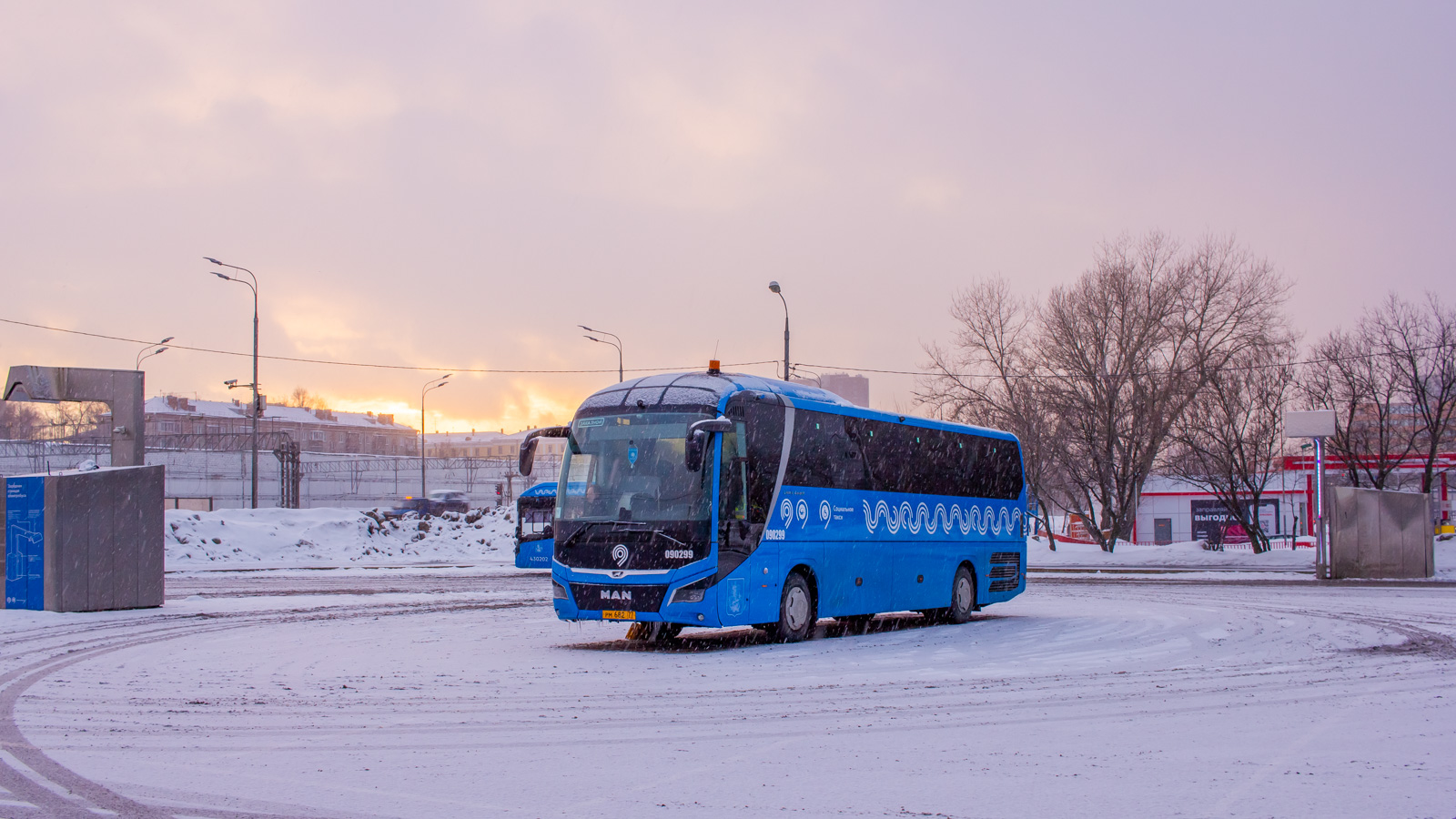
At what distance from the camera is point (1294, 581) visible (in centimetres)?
2727

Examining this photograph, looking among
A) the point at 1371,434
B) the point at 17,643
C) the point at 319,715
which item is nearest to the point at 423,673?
the point at 319,715

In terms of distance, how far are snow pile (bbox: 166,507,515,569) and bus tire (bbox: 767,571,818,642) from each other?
26.1 m

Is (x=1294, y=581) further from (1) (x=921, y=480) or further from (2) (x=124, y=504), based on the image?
(2) (x=124, y=504)

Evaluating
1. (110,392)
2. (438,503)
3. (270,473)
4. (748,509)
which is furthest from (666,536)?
(270,473)

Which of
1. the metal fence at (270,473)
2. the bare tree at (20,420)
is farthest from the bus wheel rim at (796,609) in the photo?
the bare tree at (20,420)

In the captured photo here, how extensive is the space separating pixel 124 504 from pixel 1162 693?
1521 cm

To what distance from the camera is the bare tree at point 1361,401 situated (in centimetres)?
3853

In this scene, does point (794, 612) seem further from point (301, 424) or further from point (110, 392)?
→ point (301, 424)

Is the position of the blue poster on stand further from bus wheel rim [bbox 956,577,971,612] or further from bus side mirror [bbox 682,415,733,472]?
bus wheel rim [bbox 956,577,971,612]

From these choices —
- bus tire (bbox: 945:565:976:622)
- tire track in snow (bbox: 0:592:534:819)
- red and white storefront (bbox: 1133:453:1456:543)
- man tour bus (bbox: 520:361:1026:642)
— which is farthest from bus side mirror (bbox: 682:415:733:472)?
red and white storefront (bbox: 1133:453:1456:543)

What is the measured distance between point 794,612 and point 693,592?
1840 millimetres

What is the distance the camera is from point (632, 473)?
14.4 m

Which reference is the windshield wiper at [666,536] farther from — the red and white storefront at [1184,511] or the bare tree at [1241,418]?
the red and white storefront at [1184,511]

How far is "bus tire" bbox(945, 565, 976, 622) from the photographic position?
18.5 metres
